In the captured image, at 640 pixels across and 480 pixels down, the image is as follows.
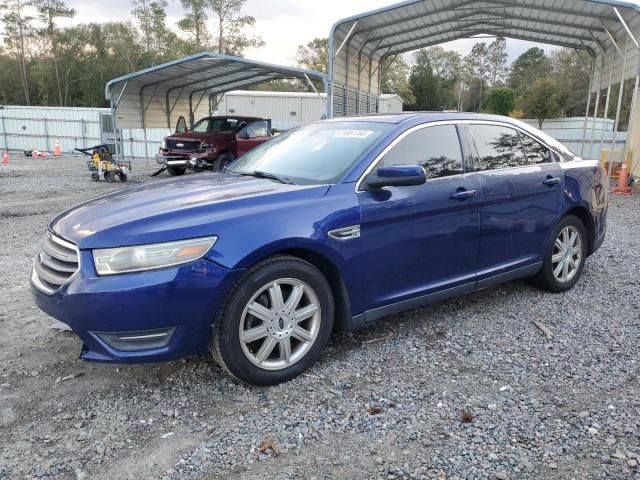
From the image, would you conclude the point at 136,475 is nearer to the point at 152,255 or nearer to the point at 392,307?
the point at 152,255

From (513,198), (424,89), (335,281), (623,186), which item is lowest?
(623,186)

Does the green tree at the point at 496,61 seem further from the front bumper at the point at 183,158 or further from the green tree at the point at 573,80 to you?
the front bumper at the point at 183,158

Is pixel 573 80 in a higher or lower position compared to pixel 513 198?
higher

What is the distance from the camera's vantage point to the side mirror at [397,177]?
3326mm

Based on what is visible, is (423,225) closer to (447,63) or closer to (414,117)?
(414,117)

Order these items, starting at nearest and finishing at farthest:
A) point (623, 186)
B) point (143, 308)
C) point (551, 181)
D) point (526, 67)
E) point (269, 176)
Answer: point (143, 308) < point (269, 176) < point (551, 181) < point (623, 186) < point (526, 67)

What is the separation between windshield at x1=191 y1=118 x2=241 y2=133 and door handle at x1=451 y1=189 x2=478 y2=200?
12.7 meters

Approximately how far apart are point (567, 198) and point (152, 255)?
3.73m

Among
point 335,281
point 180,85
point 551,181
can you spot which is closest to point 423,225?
point 335,281

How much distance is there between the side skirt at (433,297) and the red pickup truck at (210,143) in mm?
11413

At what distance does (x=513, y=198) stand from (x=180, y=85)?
1833cm

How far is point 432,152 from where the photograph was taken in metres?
3.89

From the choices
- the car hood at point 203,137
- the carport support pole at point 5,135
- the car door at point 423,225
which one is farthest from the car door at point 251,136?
the carport support pole at point 5,135

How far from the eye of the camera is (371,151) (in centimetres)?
357
